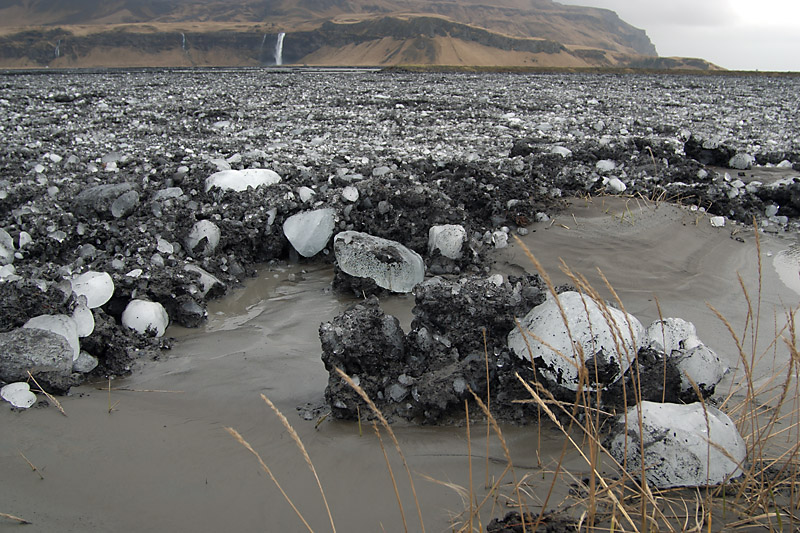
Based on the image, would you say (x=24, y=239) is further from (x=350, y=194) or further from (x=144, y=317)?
(x=350, y=194)

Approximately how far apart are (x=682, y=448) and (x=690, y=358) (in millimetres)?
543

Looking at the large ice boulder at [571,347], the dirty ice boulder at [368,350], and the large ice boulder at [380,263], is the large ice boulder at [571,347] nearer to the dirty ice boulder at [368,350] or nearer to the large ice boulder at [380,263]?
the dirty ice boulder at [368,350]

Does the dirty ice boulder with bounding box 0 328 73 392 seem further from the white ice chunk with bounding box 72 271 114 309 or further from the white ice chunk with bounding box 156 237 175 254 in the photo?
the white ice chunk with bounding box 156 237 175 254

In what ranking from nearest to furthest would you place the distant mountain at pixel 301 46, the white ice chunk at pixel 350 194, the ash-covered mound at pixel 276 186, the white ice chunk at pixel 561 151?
the ash-covered mound at pixel 276 186 → the white ice chunk at pixel 350 194 → the white ice chunk at pixel 561 151 → the distant mountain at pixel 301 46

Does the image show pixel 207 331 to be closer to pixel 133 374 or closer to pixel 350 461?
pixel 133 374

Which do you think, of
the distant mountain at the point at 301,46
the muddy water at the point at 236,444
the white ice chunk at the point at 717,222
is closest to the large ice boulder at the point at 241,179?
the muddy water at the point at 236,444

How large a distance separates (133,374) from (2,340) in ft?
1.75

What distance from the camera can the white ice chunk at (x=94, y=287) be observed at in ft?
9.14

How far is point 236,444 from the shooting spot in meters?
1.88

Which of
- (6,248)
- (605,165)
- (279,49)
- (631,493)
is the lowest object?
(631,493)

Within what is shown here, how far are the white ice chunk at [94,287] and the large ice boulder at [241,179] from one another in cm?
133

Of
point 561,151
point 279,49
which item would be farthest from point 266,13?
point 561,151

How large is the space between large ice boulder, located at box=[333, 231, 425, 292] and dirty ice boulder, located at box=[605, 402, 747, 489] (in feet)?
5.84

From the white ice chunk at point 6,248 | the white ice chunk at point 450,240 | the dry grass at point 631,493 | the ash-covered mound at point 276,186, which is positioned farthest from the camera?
the white ice chunk at point 450,240
